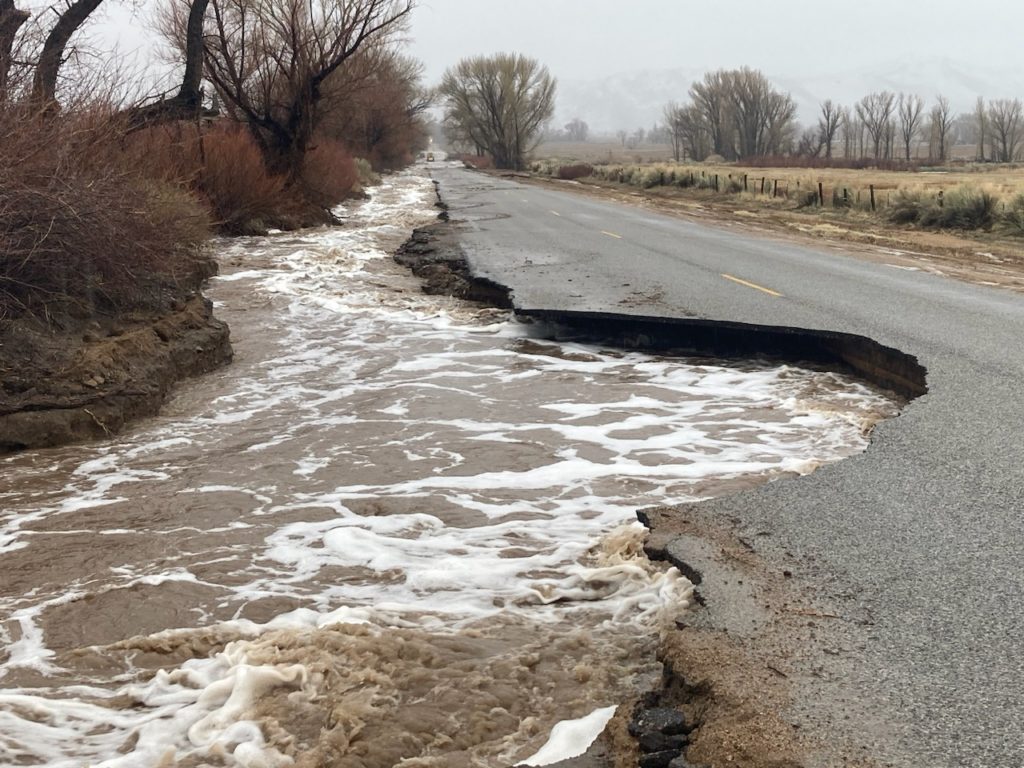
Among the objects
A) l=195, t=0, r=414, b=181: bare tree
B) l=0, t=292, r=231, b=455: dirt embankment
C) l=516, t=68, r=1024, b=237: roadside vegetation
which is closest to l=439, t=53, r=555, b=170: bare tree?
l=516, t=68, r=1024, b=237: roadside vegetation

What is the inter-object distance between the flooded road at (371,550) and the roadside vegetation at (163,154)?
1482mm

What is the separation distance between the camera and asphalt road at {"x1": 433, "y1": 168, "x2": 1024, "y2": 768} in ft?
9.61

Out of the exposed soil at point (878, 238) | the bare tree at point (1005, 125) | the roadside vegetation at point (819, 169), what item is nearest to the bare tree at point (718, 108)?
the roadside vegetation at point (819, 169)

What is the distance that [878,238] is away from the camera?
1978 cm

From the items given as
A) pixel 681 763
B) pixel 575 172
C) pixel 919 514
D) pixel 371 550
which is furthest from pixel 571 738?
pixel 575 172

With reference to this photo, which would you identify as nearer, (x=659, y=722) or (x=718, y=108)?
(x=659, y=722)

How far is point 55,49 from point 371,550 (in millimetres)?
10411

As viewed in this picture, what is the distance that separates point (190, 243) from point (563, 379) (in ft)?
20.5

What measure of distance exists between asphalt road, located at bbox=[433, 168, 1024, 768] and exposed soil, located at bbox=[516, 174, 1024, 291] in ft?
9.84

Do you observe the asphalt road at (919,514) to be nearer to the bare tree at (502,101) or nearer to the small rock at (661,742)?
the small rock at (661,742)

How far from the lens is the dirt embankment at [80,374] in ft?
22.5

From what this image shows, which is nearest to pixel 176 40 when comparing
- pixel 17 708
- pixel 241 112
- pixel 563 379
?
pixel 241 112

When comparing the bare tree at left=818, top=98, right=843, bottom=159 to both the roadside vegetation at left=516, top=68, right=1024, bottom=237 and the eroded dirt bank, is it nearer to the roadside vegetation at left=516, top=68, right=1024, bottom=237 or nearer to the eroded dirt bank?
the roadside vegetation at left=516, top=68, right=1024, bottom=237

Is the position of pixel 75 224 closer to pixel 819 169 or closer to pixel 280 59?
pixel 280 59
